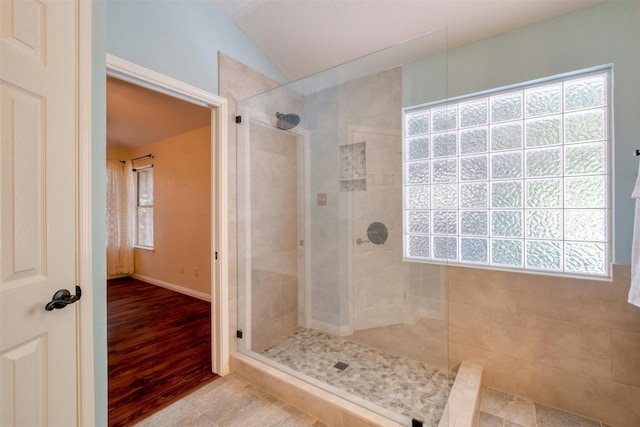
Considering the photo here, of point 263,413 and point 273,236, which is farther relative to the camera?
point 273,236

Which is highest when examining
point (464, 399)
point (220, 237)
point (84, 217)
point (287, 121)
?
point (287, 121)

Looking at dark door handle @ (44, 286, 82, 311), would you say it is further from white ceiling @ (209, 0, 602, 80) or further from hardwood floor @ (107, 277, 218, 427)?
white ceiling @ (209, 0, 602, 80)

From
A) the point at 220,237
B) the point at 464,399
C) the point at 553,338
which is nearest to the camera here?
the point at 464,399

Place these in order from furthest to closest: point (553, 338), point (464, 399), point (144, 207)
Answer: point (144, 207) < point (553, 338) < point (464, 399)

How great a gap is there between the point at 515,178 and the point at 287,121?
1877 mm

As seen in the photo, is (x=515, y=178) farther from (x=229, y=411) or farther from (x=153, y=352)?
(x=153, y=352)

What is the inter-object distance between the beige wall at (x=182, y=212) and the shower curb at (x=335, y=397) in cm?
213

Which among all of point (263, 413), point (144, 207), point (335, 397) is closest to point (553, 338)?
point (335, 397)

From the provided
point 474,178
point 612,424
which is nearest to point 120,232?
point 474,178

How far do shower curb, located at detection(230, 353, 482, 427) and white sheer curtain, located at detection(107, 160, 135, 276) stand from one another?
159 inches

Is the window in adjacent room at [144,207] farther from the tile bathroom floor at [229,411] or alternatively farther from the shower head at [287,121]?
the tile bathroom floor at [229,411]

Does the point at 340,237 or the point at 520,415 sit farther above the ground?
the point at 340,237

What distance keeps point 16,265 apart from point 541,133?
9.24ft

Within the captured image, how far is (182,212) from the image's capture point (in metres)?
4.09
